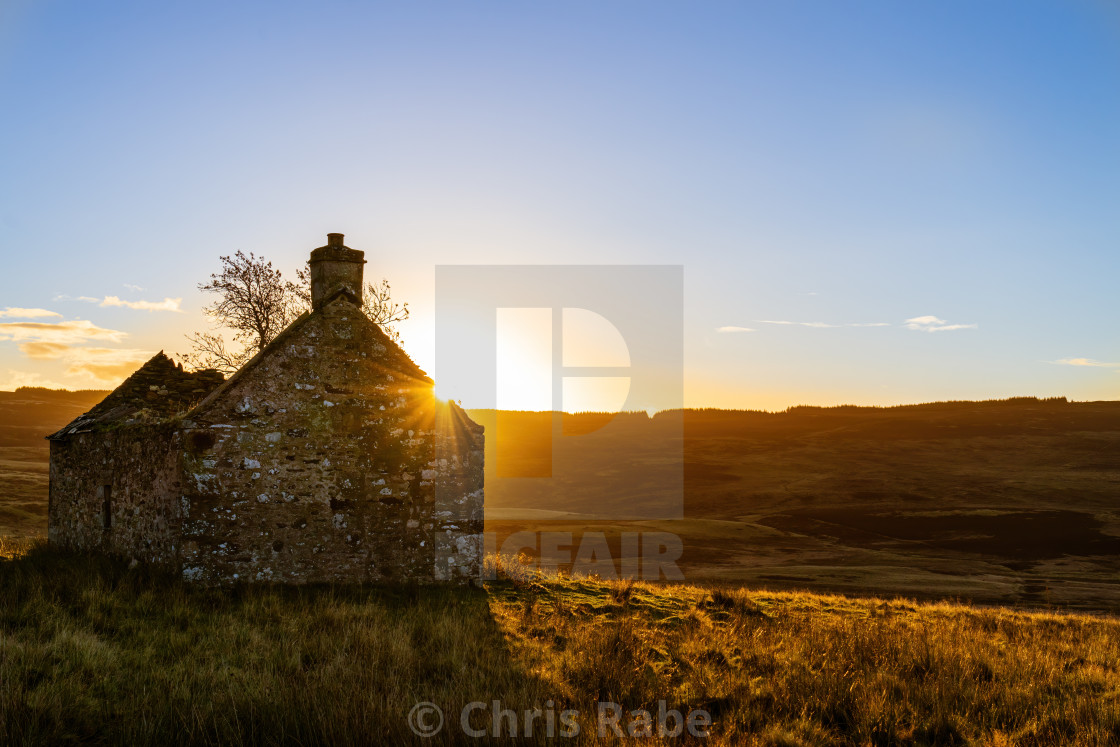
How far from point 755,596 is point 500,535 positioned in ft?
84.3

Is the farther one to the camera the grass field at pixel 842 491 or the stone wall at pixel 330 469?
the grass field at pixel 842 491

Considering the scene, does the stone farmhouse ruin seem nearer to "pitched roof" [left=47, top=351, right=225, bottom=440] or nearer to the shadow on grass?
the shadow on grass

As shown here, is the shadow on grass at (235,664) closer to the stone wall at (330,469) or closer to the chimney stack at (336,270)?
the stone wall at (330,469)

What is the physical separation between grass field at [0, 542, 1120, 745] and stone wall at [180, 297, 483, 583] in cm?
71

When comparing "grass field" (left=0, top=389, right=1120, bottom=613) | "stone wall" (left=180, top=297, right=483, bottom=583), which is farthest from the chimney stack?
"grass field" (left=0, top=389, right=1120, bottom=613)

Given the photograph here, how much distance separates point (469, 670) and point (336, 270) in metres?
8.89

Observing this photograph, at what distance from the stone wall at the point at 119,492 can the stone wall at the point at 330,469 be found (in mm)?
771

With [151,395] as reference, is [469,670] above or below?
below

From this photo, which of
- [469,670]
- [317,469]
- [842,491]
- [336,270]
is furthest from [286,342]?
[842,491]

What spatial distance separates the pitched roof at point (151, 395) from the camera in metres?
15.5

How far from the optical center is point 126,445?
13.9 meters

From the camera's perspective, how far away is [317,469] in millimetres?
12398

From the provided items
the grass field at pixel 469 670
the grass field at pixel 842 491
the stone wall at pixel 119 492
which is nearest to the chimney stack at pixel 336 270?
the stone wall at pixel 119 492

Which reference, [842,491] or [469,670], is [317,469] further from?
[842,491]
